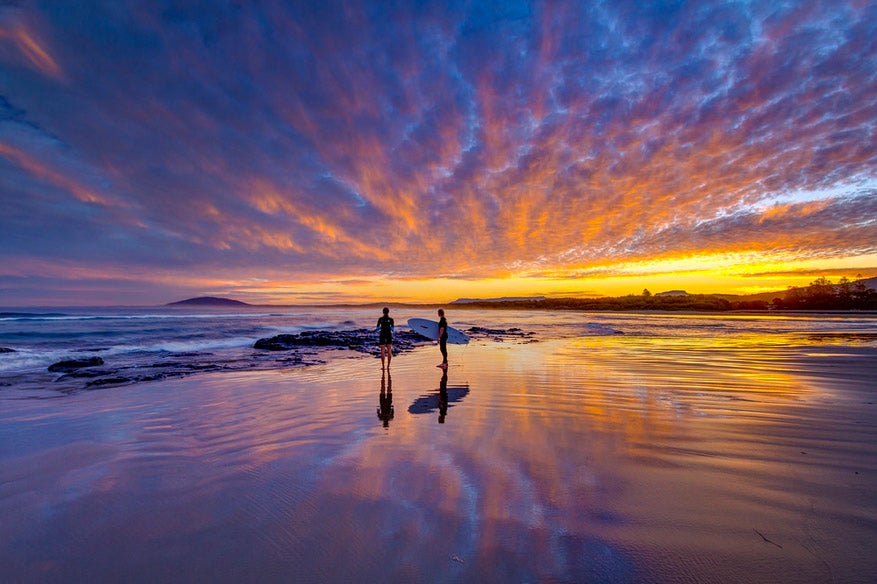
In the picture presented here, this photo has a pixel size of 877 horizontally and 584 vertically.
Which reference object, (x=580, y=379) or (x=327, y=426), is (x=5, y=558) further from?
(x=580, y=379)

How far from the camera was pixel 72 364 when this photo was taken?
45.8 ft

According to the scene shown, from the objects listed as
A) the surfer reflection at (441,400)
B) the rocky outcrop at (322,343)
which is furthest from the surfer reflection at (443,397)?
the rocky outcrop at (322,343)

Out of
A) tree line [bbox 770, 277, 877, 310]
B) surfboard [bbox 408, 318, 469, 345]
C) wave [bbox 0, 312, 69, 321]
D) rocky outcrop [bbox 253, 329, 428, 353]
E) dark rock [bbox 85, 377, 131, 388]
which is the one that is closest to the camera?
dark rock [bbox 85, 377, 131, 388]

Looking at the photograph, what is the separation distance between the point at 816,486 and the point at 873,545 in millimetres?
1208

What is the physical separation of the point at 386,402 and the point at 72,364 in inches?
535

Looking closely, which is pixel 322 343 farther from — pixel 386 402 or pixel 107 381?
pixel 386 402

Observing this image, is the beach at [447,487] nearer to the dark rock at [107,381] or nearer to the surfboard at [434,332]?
the dark rock at [107,381]

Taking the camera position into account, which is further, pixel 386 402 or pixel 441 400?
pixel 441 400

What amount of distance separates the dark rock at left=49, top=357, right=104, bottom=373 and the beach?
567 centimetres

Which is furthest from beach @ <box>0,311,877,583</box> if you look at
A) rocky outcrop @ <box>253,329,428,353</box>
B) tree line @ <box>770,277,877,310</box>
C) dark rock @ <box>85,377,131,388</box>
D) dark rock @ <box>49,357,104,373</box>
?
tree line @ <box>770,277,877,310</box>

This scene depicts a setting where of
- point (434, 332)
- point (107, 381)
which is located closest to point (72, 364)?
point (107, 381)

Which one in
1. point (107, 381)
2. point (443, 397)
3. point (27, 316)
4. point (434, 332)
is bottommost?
point (443, 397)

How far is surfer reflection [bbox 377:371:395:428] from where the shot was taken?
23.4 feet

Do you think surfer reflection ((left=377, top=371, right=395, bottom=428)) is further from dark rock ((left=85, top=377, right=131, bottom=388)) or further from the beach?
dark rock ((left=85, top=377, right=131, bottom=388))
